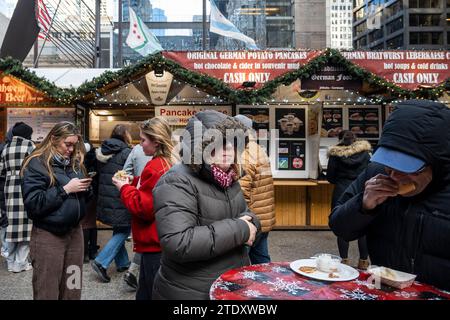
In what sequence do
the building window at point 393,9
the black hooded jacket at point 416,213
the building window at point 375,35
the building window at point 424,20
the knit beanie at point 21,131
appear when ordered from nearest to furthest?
the black hooded jacket at point 416,213
the knit beanie at point 21,131
the building window at point 424,20
the building window at point 393,9
the building window at point 375,35

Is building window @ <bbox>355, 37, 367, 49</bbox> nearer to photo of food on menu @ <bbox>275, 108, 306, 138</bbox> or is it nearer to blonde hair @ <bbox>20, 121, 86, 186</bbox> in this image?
photo of food on menu @ <bbox>275, 108, 306, 138</bbox>

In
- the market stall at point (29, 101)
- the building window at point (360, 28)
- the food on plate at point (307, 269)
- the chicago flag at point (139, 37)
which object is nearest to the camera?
the food on plate at point (307, 269)

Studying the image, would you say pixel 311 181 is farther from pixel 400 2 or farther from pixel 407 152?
pixel 400 2

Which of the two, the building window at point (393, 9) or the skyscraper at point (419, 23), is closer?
the skyscraper at point (419, 23)

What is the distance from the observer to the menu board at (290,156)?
8.20 meters

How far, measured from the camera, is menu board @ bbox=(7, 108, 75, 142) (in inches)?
324

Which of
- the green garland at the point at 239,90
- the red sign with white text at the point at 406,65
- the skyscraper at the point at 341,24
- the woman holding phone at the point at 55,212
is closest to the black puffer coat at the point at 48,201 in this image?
the woman holding phone at the point at 55,212

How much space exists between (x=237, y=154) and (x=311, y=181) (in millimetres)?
5920

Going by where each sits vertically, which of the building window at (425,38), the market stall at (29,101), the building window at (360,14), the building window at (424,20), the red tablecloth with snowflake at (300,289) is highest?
the building window at (360,14)

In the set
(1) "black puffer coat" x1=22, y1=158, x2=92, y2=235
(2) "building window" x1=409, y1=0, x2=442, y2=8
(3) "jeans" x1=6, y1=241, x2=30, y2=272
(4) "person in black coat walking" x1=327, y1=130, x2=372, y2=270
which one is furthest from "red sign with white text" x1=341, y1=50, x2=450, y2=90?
(2) "building window" x1=409, y1=0, x2=442, y2=8

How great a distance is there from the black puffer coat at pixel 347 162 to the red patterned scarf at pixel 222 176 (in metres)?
3.57

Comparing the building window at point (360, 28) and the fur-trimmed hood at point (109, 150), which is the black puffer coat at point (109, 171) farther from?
the building window at point (360, 28)

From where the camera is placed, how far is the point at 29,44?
8031 millimetres

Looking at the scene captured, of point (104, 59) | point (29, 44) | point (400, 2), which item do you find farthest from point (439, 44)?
point (29, 44)
